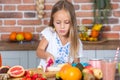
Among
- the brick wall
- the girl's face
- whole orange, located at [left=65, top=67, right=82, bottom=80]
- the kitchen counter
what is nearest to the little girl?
the girl's face

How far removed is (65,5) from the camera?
7.68 ft

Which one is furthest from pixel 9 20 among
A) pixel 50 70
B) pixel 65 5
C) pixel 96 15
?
pixel 50 70

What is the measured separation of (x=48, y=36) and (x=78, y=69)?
2.80ft

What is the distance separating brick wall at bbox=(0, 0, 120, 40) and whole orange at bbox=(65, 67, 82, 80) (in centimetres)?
171

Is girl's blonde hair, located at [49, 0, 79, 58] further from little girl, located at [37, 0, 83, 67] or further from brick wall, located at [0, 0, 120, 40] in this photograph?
brick wall, located at [0, 0, 120, 40]

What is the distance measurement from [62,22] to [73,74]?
705 millimetres

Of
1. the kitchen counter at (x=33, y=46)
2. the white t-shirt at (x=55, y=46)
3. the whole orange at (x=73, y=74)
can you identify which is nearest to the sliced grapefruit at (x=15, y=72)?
the whole orange at (x=73, y=74)

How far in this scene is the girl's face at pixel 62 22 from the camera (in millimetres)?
2172

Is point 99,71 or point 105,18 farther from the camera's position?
point 105,18

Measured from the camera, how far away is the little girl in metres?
2.21

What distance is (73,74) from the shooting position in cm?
153

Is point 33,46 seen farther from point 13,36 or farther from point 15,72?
point 15,72

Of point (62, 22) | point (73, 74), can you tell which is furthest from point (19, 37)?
point (73, 74)

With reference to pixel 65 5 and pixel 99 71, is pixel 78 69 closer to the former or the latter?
pixel 99 71
